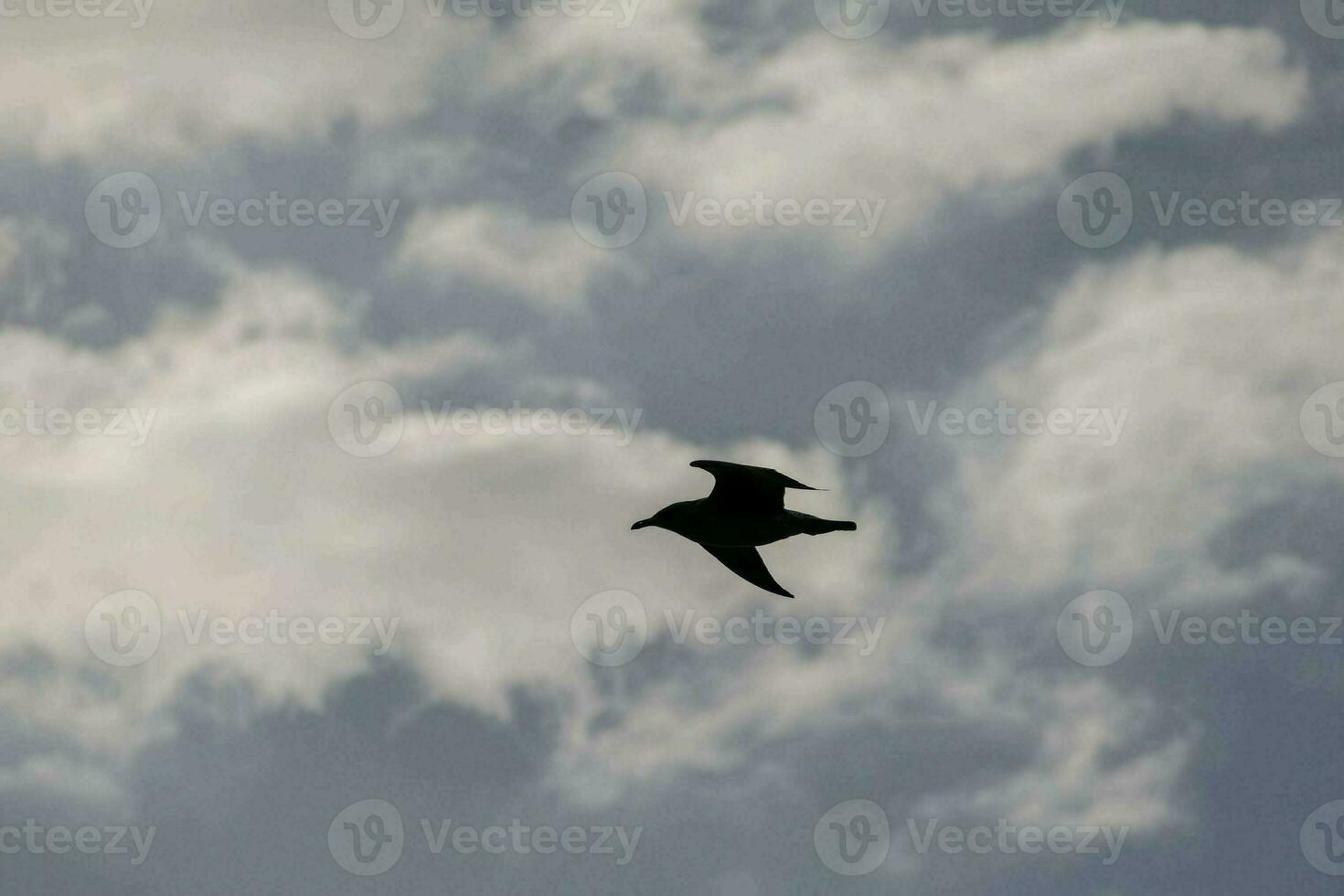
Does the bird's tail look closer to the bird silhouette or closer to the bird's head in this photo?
the bird silhouette

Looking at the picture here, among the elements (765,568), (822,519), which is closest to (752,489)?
(822,519)

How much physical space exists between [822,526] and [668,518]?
3.06 meters

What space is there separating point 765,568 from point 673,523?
143 inches

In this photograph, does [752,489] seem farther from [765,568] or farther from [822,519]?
[765,568]

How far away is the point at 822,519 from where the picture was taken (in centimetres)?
3039

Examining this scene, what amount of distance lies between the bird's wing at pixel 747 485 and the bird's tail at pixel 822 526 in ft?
2.59

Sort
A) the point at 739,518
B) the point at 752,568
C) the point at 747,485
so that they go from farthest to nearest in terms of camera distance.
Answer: the point at 752,568 → the point at 739,518 → the point at 747,485

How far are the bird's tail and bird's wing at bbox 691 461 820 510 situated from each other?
2.59 feet

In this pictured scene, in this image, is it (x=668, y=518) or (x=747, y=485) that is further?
(x=668, y=518)

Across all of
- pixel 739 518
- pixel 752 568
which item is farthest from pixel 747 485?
pixel 752 568

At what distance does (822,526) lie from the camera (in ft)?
100

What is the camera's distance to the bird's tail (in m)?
30.4

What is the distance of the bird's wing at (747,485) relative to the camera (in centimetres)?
2748

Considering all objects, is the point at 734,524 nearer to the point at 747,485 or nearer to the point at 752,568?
the point at 747,485
